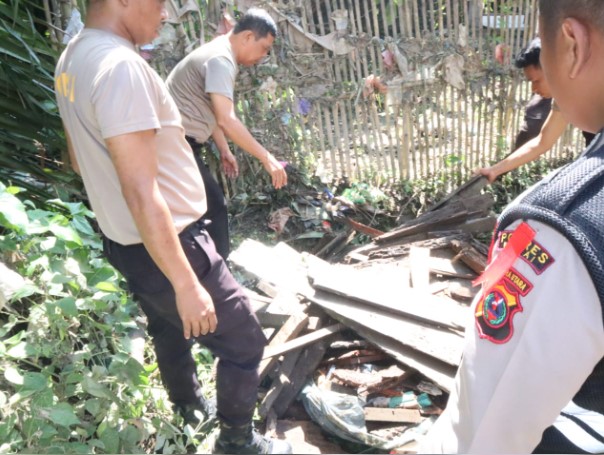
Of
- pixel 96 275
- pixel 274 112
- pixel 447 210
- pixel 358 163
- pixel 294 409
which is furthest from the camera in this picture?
pixel 358 163

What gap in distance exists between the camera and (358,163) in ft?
Answer: 19.3

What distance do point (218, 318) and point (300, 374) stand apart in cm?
106

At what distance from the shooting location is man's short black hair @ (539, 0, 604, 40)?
917 mm

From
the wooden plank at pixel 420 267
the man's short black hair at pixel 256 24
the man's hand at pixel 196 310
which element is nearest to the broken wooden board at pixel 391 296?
the wooden plank at pixel 420 267

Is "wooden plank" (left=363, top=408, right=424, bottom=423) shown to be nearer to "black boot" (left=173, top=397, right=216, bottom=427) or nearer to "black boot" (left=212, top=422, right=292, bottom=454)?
"black boot" (left=212, top=422, right=292, bottom=454)

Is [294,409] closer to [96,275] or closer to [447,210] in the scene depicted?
[96,275]

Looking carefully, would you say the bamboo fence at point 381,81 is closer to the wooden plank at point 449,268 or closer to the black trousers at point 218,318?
the wooden plank at point 449,268

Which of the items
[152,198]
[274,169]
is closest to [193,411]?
[152,198]

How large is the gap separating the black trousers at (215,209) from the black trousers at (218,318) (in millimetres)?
1177

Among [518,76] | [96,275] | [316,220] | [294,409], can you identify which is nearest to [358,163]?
[316,220]

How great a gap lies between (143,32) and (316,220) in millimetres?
3526

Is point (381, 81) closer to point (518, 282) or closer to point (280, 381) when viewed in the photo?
point (280, 381)

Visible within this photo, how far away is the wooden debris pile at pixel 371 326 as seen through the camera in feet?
9.82

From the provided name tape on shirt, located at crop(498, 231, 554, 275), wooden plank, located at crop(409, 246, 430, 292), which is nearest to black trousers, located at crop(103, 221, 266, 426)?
wooden plank, located at crop(409, 246, 430, 292)
